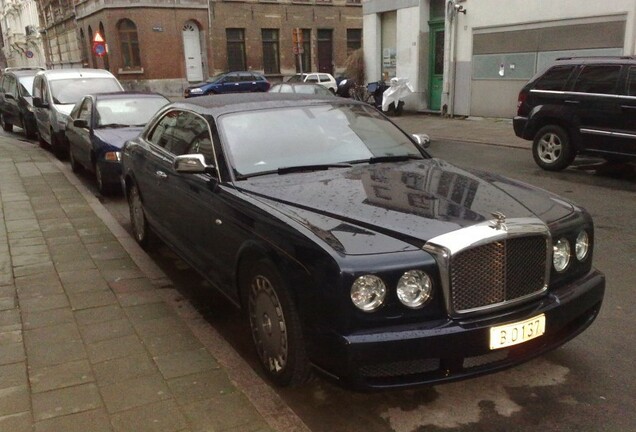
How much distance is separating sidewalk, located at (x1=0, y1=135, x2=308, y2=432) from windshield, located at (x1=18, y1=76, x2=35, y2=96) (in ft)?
35.7

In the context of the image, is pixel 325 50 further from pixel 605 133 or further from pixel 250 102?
pixel 250 102

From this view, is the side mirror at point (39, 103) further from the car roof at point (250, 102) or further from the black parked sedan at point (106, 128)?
the car roof at point (250, 102)

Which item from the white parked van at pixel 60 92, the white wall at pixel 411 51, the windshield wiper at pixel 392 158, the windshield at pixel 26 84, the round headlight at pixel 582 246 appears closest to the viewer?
the round headlight at pixel 582 246

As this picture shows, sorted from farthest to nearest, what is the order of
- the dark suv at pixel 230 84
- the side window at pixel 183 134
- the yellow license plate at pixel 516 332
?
the dark suv at pixel 230 84 → the side window at pixel 183 134 → the yellow license plate at pixel 516 332

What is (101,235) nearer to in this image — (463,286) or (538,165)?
(463,286)

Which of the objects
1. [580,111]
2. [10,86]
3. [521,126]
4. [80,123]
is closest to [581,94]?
[580,111]

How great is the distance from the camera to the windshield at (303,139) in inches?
159

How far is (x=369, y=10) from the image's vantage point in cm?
2261

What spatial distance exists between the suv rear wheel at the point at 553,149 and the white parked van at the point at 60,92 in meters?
8.39

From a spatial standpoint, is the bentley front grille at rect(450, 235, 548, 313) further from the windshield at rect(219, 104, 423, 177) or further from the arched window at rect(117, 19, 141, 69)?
the arched window at rect(117, 19, 141, 69)

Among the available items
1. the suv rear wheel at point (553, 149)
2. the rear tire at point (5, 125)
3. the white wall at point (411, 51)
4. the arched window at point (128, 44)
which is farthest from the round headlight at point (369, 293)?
the arched window at point (128, 44)

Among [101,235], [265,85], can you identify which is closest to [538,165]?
[101,235]

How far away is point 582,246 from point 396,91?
17763mm

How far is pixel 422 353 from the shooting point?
2.73 metres
